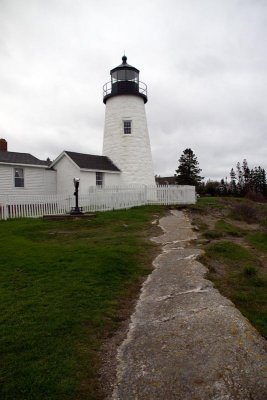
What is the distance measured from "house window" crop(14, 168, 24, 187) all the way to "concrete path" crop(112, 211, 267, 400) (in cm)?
1754

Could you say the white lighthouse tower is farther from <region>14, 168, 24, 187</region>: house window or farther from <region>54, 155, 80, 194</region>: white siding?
<region>14, 168, 24, 187</region>: house window

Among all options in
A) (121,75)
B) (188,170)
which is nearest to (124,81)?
(121,75)

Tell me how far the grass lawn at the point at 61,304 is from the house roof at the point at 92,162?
1116 centimetres

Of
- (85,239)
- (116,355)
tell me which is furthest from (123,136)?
(116,355)

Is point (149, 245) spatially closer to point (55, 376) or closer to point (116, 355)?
point (116, 355)

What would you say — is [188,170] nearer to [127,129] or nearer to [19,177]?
[127,129]

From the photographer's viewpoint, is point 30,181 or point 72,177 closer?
point 30,181

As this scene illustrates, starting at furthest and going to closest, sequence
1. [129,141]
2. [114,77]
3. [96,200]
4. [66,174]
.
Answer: [114,77] < [129,141] < [66,174] < [96,200]

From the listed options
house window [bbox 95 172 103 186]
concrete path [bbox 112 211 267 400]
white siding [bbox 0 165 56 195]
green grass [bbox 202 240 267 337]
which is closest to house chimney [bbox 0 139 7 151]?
white siding [bbox 0 165 56 195]

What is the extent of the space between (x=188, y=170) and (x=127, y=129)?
21.0m

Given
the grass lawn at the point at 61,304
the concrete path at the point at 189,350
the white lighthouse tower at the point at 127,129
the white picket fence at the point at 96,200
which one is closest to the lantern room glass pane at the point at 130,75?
the white lighthouse tower at the point at 127,129

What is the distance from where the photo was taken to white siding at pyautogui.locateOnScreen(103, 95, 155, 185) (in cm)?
2520

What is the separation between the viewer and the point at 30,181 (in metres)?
22.9

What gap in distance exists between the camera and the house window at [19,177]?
866 inches
